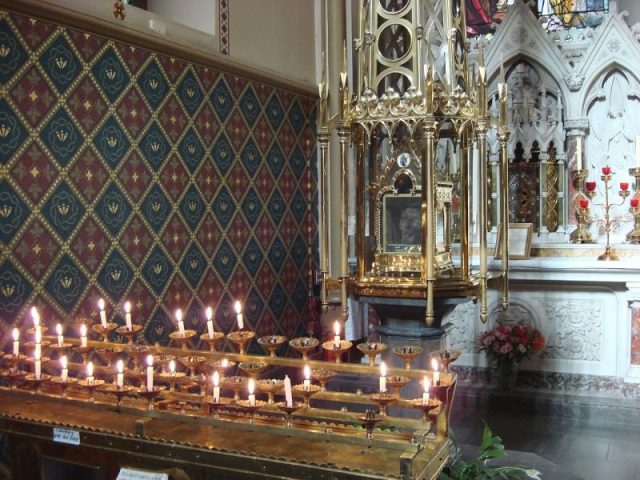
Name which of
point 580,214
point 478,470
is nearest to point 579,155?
point 580,214

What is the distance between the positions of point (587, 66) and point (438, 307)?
3435 millimetres

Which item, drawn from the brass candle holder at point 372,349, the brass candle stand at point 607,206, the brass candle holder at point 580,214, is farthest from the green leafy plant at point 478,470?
the brass candle holder at point 580,214

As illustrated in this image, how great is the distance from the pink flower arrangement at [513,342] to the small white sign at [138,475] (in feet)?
13.3

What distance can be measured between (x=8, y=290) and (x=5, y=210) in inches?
18.2

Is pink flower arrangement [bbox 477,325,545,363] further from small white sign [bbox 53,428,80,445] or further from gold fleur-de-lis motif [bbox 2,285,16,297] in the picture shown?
small white sign [bbox 53,428,80,445]

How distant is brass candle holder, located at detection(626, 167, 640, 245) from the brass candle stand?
0.11 metres

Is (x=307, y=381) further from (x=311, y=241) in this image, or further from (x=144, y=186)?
(x=311, y=241)

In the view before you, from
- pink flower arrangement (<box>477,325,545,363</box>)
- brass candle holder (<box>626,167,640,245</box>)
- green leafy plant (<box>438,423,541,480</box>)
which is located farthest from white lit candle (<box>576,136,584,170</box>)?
green leafy plant (<box>438,423,541,480</box>)

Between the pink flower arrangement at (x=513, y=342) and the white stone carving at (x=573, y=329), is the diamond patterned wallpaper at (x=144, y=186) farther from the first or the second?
the white stone carving at (x=573, y=329)

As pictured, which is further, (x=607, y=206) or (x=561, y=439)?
(x=607, y=206)

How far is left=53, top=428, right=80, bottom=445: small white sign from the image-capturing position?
304 cm

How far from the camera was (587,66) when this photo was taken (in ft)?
23.1

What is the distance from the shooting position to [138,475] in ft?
9.55

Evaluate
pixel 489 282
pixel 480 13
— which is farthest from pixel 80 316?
pixel 480 13
